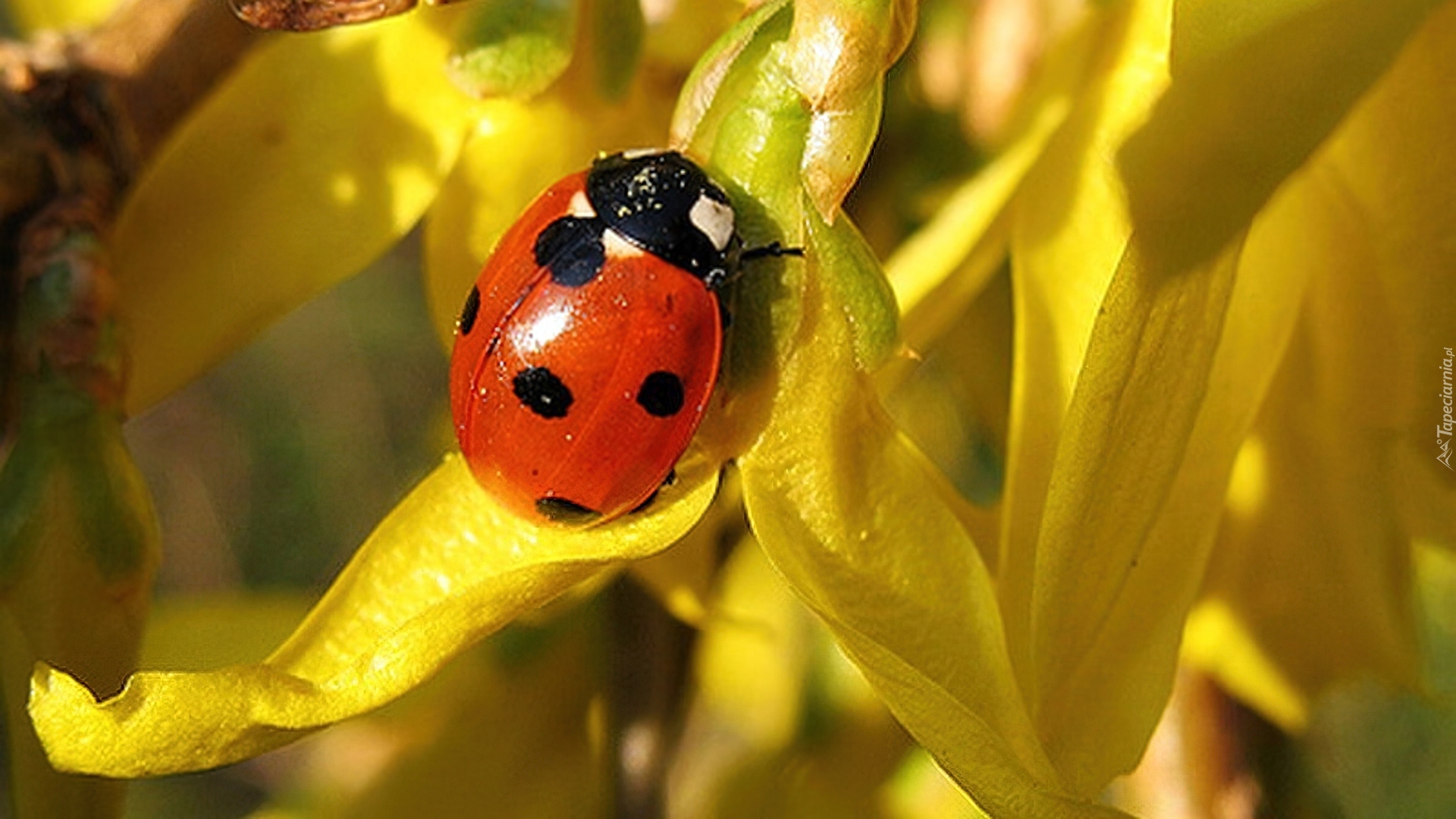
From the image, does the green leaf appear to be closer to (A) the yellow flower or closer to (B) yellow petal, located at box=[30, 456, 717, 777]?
(A) the yellow flower

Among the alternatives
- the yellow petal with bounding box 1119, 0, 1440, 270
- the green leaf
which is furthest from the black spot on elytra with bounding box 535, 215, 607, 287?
the yellow petal with bounding box 1119, 0, 1440, 270

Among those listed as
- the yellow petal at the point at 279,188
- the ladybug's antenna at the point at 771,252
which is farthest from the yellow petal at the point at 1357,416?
the yellow petal at the point at 279,188

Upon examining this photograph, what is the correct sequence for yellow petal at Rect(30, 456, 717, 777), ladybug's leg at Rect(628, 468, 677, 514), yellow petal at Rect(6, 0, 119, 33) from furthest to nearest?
yellow petal at Rect(6, 0, 119, 33) → ladybug's leg at Rect(628, 468, 677, 514) → yellow petal at Rect(30, 456, 717, 777)

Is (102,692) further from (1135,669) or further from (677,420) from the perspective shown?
(1135,669)

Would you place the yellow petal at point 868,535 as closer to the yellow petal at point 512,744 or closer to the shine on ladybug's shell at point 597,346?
the shine on ladybug's shell at point 597,346

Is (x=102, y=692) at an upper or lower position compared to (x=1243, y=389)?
lower

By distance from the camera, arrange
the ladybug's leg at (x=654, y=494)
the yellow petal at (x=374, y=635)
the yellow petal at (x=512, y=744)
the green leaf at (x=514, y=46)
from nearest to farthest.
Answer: the yellow petal at (x=374, y=635) < the ladybug's leg at (x=654, y=494) < the green leaf at (x=514, y=46) < the yellow petal at (x=512, y=744)

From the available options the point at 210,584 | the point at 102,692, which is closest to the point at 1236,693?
the point at 102,692
